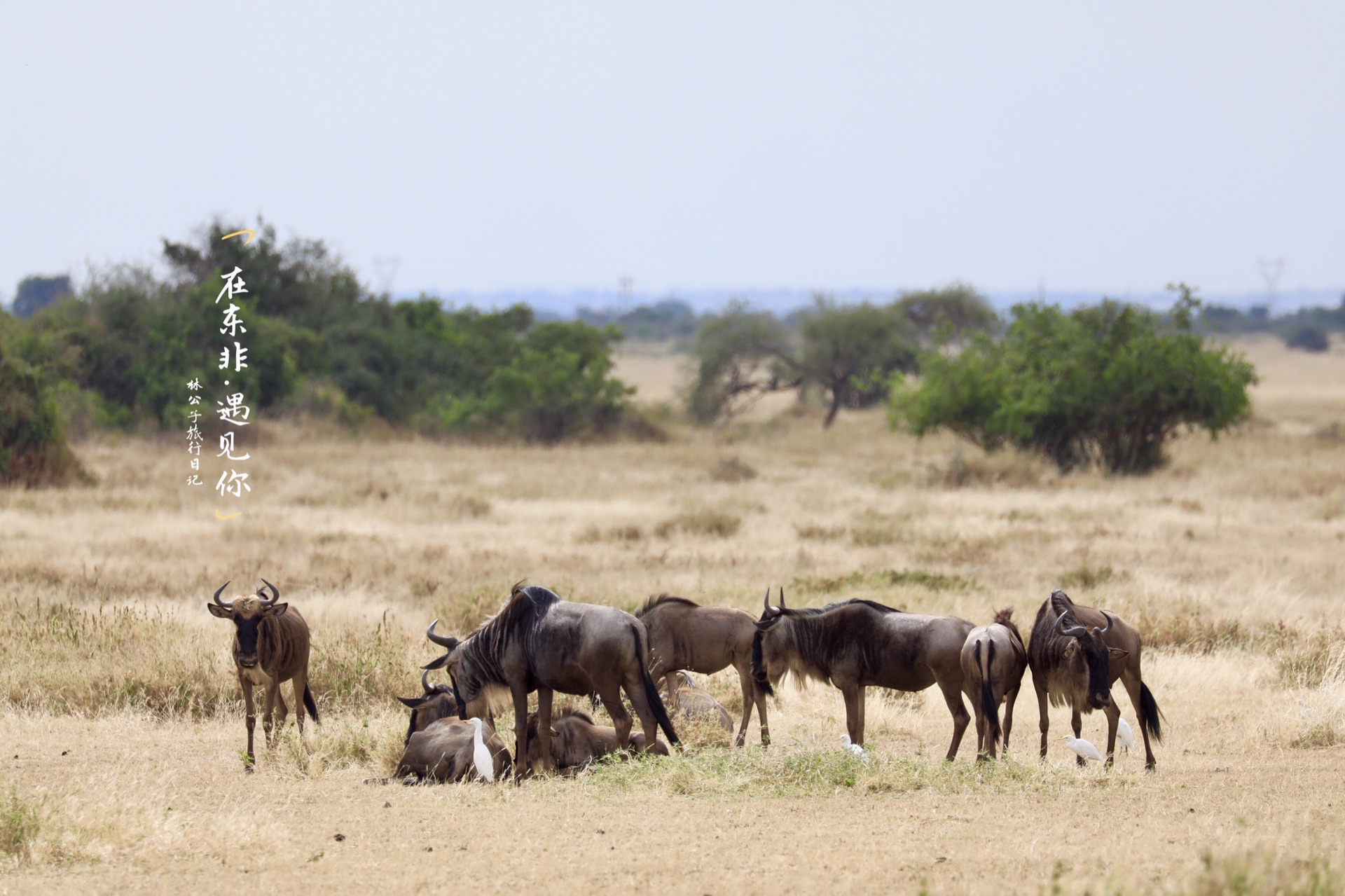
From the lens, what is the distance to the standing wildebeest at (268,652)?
8305 millimetres

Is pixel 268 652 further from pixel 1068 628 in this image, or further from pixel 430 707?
pixel 1068 628

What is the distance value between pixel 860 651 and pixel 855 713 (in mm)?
397

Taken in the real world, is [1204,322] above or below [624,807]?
above

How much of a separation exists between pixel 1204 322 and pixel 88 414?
27.9 m

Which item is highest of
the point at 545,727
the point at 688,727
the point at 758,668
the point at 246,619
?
the point at 246,619

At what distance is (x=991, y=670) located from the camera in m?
7.85

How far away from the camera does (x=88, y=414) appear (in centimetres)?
3606

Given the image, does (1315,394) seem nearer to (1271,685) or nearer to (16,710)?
(1271,685)

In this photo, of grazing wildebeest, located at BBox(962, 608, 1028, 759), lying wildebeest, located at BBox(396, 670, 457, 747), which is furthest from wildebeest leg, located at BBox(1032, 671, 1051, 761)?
lying wildebeest, located at BBox(396, 670, 457, 747)

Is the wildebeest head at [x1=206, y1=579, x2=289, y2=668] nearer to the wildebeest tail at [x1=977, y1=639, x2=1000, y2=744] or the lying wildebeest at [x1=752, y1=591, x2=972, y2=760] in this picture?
the lying wildebeest at [x1=752, y1=591, x2=972, y2=760]

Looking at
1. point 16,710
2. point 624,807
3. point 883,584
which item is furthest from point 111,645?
point 883,584

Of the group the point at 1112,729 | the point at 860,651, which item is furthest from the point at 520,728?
the point at 1112,729

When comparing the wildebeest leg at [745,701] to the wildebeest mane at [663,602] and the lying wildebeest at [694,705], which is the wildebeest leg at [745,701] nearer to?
the lying wildebeest at [694,705]

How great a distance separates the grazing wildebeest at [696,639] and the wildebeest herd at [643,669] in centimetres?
40
